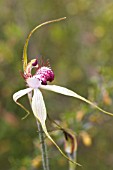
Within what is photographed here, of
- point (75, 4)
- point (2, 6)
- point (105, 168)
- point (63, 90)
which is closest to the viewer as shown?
point (63, 90)

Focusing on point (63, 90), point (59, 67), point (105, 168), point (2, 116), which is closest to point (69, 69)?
point (59, 67)

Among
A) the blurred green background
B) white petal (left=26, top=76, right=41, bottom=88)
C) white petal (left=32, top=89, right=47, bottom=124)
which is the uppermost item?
the blurred green background

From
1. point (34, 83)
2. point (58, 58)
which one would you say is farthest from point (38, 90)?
point (58, 58)

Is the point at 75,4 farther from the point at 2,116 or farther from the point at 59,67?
the point at 2,116

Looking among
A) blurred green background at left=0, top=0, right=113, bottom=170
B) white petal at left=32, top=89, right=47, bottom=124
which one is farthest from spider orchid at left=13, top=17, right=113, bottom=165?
blurred green background at left=0, top=0, right=113, bottom=170

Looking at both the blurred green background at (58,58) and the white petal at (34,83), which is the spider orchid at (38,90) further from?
the blurred green background at (58,58)

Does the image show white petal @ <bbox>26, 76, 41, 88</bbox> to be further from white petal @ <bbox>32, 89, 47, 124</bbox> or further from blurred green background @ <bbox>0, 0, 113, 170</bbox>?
blurred green background @ <bbox>0, 0, 113, 170</bbox>

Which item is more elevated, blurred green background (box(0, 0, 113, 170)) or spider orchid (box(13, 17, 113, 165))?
blurred green background (box(0, 0, 113, 170))

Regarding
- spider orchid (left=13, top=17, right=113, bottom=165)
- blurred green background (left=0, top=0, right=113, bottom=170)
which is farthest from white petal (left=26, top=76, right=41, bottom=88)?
blurred green background (left=0, top=0, right=113, bottom=170)

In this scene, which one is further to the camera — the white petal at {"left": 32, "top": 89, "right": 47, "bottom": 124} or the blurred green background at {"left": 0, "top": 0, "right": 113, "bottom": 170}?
the blurred green background at {"left": 0, "top": 0, "right": 113, "bottom": 170}
